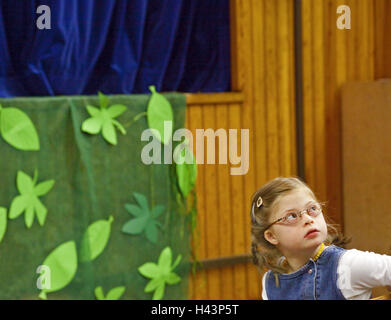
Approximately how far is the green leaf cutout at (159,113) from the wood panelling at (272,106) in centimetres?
10

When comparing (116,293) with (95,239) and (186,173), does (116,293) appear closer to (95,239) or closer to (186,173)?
(95,239)

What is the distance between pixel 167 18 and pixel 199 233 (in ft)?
2.89

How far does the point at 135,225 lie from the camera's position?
8.09 ft

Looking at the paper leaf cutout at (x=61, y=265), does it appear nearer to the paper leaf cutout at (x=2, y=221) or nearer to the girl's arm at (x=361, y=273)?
the paper leaf cutout at (x=2, y=221)

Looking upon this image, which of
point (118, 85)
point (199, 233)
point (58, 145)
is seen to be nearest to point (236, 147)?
point (199, 233)

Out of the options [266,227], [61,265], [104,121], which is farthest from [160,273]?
[266,227]

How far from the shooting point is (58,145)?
235 centimetres

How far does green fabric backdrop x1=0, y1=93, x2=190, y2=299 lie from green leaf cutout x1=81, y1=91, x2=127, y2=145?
19 millimetres

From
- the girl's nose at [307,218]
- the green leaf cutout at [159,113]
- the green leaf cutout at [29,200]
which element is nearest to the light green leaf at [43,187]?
the green leaf cutout at [29,200]

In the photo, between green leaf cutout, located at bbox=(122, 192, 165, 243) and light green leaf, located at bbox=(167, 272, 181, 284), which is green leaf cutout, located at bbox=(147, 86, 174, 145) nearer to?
green leaf cutout, located at bbox=(122, 192, 165, 243)

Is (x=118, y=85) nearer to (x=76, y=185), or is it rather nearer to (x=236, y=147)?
(x=76, y=185)

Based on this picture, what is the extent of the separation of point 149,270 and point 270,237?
5.43ft

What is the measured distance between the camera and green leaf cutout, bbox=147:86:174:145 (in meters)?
2.48

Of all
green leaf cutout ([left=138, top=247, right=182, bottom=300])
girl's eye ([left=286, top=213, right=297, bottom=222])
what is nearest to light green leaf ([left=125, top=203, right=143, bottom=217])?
green leaf cutout ([left=138, top=247, right=182, bottom=300])
